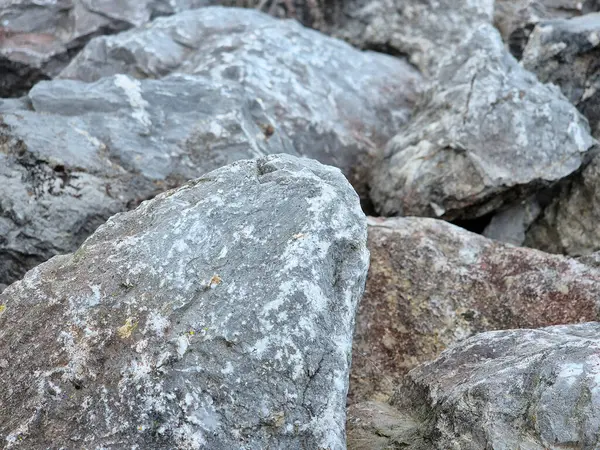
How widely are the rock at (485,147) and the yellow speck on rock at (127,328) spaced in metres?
1.95

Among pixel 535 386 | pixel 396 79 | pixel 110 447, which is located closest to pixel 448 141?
pixel 396 79

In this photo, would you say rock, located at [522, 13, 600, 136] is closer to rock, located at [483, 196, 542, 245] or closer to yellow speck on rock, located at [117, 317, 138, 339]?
rock, located at [483, 196, 542, 245]

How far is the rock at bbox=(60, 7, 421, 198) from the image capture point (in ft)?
12.9

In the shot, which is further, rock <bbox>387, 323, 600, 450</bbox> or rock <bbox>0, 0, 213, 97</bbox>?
rock <bbox>0, 0, 213, 97</bbox>

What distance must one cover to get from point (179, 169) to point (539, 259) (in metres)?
1.70

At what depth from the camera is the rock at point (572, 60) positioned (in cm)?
395

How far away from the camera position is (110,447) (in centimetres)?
187

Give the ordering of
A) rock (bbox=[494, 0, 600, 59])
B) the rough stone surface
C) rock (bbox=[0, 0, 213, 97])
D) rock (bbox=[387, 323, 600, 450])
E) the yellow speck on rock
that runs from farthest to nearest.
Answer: rock (bbox=[494, 0, 600, 59]) → rock (bbox=[0, 0, 213, 97]) → the rough stone surface → the yellow speck on rock → rock (bbox=[387, 323, 600, 450])

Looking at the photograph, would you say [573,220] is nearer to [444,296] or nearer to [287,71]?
[444,296]

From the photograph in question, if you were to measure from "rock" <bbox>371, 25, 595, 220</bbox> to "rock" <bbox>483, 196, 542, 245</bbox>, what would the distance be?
0.34 ft

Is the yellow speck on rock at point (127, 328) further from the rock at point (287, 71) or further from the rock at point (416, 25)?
the rock at point (416, 25)

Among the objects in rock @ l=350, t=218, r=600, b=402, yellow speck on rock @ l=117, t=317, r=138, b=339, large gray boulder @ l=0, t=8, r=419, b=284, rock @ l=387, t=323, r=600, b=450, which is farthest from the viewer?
large gray boulder @ l=0, t=8, r=419, b=284

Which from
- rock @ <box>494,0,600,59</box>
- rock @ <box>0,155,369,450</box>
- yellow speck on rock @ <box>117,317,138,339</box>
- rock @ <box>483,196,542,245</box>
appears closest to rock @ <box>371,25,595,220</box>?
rock @ <box>483,196,542,245</box>

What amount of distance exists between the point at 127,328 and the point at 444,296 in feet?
5.02
